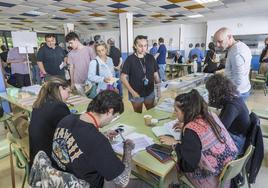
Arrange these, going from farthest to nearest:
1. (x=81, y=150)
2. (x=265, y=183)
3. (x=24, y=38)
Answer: (x=24, y=38) → (x=265, y=183) → (x=81, y=150)

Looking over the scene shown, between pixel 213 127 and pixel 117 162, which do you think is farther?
pixel 213 127

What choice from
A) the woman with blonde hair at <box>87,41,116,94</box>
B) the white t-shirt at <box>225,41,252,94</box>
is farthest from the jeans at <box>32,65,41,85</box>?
the white t-shirt at <box>225,41,252,94</box>

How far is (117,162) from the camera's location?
1.00m

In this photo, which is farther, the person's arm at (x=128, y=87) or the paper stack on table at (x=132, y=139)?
the person's arm at (x=128, y=87)

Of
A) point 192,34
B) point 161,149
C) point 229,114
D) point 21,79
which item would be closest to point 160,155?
point 161,149

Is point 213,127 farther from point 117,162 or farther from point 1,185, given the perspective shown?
point 1,185

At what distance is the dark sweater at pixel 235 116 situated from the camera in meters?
1.51

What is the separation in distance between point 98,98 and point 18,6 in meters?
5.79

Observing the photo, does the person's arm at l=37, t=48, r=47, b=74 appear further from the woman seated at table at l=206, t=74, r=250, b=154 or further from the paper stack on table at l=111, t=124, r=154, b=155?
the woman seated at table at l=206, t=74, r=250, b=154

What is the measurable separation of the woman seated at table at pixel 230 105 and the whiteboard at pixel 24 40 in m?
4.20

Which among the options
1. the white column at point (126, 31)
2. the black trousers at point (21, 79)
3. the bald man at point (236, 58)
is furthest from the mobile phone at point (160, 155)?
the white column at point (126, 31)

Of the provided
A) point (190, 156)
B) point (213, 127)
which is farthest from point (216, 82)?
point (190, 156)

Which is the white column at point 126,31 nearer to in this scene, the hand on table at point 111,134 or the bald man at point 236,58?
the bald man at point 236,58

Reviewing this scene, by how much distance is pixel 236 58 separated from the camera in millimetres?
2084
